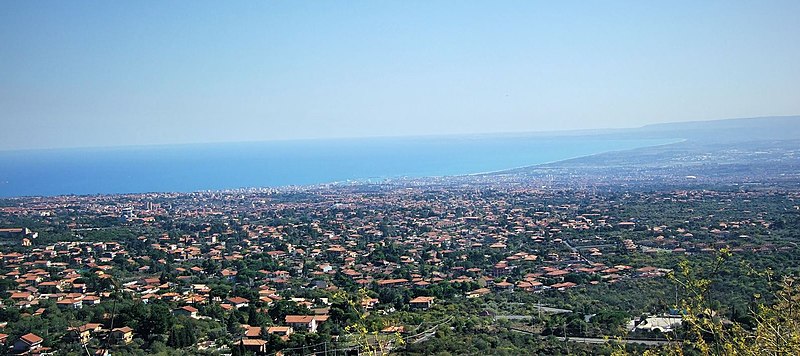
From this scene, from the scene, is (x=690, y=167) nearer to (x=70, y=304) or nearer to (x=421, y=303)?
(x=421, y=303)

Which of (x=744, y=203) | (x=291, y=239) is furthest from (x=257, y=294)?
(x=744, y=203)

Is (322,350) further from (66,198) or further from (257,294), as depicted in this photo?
(66,198)

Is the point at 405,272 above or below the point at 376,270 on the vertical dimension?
above

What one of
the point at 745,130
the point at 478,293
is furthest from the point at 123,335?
the point at 745,130

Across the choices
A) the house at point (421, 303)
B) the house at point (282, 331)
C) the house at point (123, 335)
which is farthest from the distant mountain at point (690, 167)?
the house at point (123, 335)

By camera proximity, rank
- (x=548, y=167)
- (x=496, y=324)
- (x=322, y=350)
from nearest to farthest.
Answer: (x=322, y=350), (x=496, y=324), (x=548, y=167)

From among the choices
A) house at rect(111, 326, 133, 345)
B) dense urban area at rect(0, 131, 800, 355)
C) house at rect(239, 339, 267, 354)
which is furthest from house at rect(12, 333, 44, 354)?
house at rect(239, 339, 267, 354)
